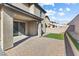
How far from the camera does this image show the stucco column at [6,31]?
5.02 m

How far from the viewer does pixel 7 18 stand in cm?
521

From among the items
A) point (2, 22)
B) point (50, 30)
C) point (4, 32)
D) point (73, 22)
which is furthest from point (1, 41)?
point (73, 22)

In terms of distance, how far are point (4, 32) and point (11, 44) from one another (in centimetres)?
66

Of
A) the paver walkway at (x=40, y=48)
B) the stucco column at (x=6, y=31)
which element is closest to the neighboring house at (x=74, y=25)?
the paver walkway at (x=40, y=48)

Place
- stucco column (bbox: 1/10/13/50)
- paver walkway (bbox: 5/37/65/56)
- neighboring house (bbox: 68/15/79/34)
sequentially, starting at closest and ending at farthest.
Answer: neighboring house (bbox: 68/15/79/34) → paver walkway (bbox: 5/37/65/56) → stucco column (bbox: 1/10/13/50)

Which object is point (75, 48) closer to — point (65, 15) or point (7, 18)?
point (65, 15)

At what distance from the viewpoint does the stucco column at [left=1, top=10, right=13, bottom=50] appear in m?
5.02

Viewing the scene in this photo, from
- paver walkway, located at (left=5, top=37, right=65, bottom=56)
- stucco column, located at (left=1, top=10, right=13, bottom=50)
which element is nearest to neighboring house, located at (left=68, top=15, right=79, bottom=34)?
paver walkway, located at (left=5, top=37, right=65, bottom=56)

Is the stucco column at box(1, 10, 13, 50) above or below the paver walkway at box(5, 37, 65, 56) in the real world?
above

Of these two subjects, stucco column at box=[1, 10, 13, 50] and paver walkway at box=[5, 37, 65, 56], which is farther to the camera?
stucco column at box=[1, 10, 13, 50]

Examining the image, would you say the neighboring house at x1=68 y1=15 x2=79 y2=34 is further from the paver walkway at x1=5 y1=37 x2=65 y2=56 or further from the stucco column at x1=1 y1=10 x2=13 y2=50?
the stucco column at x1=1 y1=10 x2=13 y2=50

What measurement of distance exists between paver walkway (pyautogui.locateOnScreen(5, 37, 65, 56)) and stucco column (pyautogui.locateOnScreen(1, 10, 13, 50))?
0.26 meters

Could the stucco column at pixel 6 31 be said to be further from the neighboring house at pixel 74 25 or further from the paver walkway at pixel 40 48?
the neighboring house at pixel 74 25

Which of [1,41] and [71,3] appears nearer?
[71,3]
